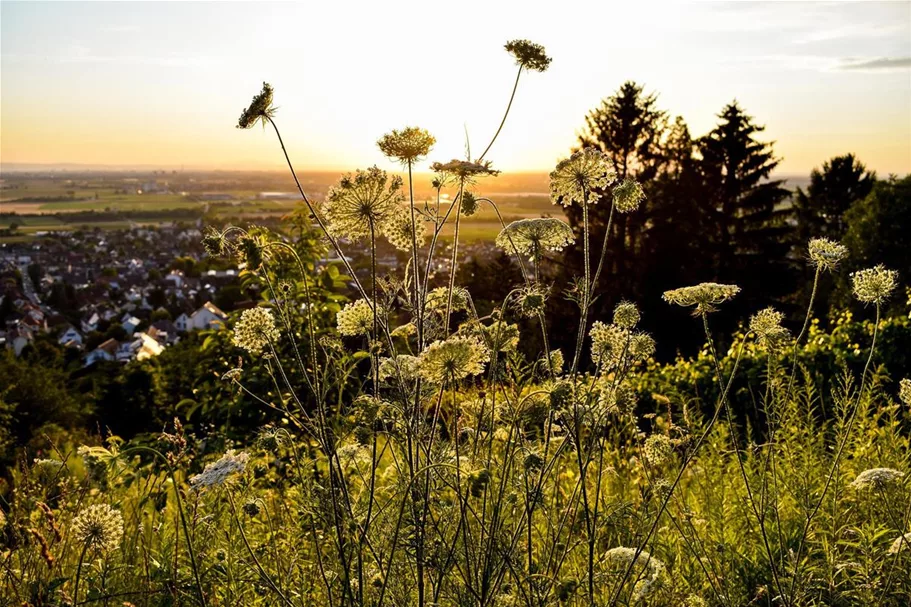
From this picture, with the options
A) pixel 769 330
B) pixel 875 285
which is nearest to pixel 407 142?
pixel 769 330

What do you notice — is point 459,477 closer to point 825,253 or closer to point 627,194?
point 627,194

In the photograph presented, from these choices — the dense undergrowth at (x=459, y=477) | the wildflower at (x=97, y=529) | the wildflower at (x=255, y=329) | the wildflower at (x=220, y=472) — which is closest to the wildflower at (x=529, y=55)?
the dense undergrowth at (x=459, y=477)

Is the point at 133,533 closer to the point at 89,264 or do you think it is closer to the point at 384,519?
the point at 384,519

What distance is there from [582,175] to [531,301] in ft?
1.89

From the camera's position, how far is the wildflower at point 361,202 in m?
2.26

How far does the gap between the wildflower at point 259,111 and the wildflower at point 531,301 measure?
950mm

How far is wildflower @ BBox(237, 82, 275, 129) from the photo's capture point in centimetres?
212

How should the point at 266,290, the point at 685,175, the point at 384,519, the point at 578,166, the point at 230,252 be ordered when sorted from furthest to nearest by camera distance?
the point at 685,175 < the point at 266,290 < the point at 384,519 < the point at 578,166 < the point at 230,252

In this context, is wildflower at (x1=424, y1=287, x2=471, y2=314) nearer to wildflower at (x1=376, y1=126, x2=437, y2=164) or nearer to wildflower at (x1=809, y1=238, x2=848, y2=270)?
wildflower at (x1=376, y1=126, x2=437, y2=164)

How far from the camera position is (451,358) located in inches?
76.4

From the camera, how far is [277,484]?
5102mm

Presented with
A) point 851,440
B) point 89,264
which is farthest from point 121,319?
point 851,440

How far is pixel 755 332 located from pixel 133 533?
3.63 metres

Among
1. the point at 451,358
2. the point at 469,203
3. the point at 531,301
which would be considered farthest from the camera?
the point at 469,203
